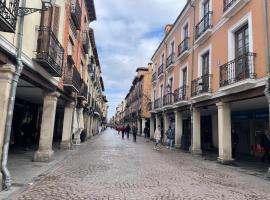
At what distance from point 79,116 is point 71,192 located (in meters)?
13.8

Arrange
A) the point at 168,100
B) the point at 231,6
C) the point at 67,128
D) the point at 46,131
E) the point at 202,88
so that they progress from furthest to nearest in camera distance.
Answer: the point at 168,100 < the point at 67,128 < the point at 202,88 < the point at 231,6 < the point at 46,131

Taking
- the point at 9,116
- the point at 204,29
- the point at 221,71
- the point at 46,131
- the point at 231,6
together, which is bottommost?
the point at 46,131

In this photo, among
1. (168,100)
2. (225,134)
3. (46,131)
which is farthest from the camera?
(168,100)

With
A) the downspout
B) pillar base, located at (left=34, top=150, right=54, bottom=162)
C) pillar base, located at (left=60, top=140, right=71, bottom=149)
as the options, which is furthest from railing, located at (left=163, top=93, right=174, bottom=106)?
the downspout

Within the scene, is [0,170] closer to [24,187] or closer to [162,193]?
[24,187]

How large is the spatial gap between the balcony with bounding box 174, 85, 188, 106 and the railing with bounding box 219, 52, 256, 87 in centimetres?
554

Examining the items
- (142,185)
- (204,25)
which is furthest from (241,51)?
(142,185)

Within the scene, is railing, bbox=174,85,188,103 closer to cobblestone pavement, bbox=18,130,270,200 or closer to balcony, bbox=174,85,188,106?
balcony, bbox=174,85,188,106

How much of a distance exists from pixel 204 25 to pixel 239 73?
17.6 ft

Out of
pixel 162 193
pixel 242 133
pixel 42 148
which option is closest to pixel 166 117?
pixel 242 133

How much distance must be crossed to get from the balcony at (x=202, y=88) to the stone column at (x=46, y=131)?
7.66 m

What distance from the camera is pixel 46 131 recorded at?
37.1 ft

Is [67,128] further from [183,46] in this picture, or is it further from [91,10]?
[91,10]

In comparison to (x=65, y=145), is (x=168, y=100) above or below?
above
